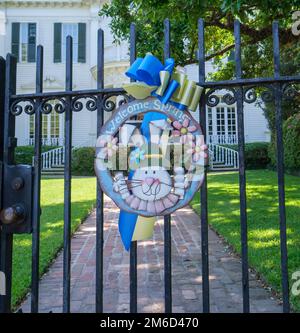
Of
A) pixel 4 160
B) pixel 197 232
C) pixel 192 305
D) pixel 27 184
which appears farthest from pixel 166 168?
pixel 197 232

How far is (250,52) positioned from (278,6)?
22.6 ft

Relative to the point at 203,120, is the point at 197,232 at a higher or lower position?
lower

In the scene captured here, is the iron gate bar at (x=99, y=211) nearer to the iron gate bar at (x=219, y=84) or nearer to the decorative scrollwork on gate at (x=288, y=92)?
the iron gate bar at (x=219, y=84)

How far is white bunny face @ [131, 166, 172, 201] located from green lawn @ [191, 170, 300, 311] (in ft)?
6.42

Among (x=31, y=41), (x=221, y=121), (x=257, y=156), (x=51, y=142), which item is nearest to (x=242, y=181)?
(x=257, y=156)

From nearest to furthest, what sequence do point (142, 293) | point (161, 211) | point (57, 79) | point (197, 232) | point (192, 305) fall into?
point (161, 211)
point (192, 305)
point (142, 293)
point (197, 232)
point (57, 79)

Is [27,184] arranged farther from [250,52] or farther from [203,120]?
[250,52]

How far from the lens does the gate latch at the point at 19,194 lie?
87.0 inches

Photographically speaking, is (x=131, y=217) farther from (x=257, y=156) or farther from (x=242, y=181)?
(x=257, y=156)

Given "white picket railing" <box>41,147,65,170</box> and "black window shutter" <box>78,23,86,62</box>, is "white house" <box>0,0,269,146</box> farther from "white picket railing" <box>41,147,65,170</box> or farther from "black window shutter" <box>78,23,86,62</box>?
"white picket railing" <box>41,147,65,170</box>

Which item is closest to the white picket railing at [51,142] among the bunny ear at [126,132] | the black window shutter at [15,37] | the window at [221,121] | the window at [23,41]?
the window at [23,41]

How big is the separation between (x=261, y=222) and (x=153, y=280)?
308 cm

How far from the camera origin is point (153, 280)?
4.23 m
